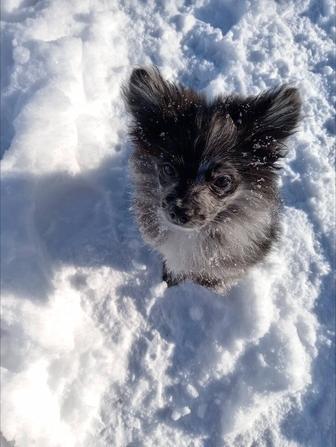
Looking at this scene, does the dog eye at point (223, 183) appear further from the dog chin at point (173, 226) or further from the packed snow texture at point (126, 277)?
the packed snow texture at point (126, 277)

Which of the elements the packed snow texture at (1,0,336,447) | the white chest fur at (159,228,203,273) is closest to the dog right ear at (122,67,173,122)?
the white chest fur at (159,228,203,273)

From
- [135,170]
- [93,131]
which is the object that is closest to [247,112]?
[135,170]

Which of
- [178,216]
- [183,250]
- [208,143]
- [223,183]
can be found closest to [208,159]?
[208,143]

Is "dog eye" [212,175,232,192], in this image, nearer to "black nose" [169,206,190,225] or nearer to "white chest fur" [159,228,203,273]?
"black nose" [169,206,190,225]

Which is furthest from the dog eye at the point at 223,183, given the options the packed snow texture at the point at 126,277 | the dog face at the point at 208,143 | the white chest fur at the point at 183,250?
the packed snow texture at the point at 126,277

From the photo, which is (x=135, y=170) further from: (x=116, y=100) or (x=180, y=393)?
(x=180, y=393)
